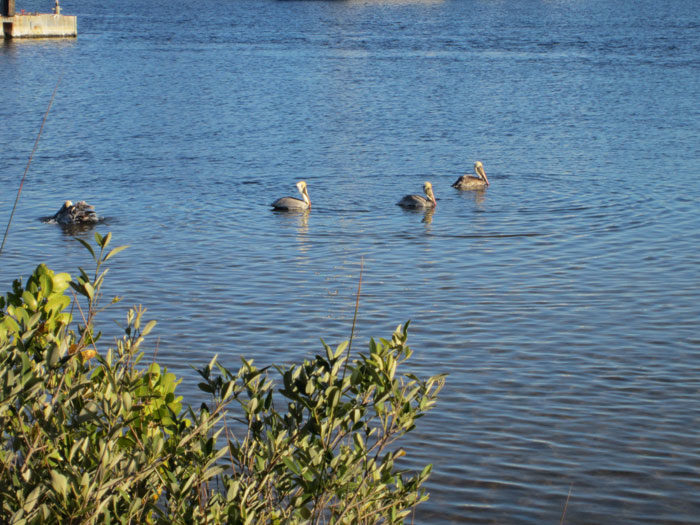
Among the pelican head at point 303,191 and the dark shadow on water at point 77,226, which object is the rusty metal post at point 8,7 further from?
the pelican head at point 303,191

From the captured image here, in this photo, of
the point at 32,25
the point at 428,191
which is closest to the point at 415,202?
the point at 428,191


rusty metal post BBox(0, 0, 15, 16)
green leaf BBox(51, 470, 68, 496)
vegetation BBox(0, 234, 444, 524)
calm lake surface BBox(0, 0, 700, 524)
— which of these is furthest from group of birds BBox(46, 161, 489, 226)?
rusty metal post BBox(0, 0, 15, 16)

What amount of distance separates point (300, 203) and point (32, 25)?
151 ft

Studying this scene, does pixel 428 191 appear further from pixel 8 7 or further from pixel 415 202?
pixel 8 7

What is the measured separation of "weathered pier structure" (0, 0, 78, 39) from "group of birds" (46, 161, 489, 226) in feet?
143

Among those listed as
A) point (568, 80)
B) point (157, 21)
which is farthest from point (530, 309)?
point (157, 21)

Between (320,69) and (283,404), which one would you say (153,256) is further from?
(320,69)

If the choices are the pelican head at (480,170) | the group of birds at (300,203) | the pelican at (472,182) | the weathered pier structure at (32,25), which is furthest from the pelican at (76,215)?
the weathered pier structure at (32,25)

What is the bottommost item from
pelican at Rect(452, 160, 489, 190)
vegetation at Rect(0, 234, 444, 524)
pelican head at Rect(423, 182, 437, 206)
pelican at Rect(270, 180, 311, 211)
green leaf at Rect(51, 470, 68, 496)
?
green leaf at Rect(51, 470, 68, 496)

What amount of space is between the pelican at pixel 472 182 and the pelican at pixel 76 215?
727 cm

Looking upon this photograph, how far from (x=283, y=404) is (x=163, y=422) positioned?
4.50 m

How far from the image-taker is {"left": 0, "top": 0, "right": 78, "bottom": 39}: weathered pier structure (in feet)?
186

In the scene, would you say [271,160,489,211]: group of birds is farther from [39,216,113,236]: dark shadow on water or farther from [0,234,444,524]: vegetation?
[0,234,444,524]: vegetation

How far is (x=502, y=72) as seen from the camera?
41719 mm
